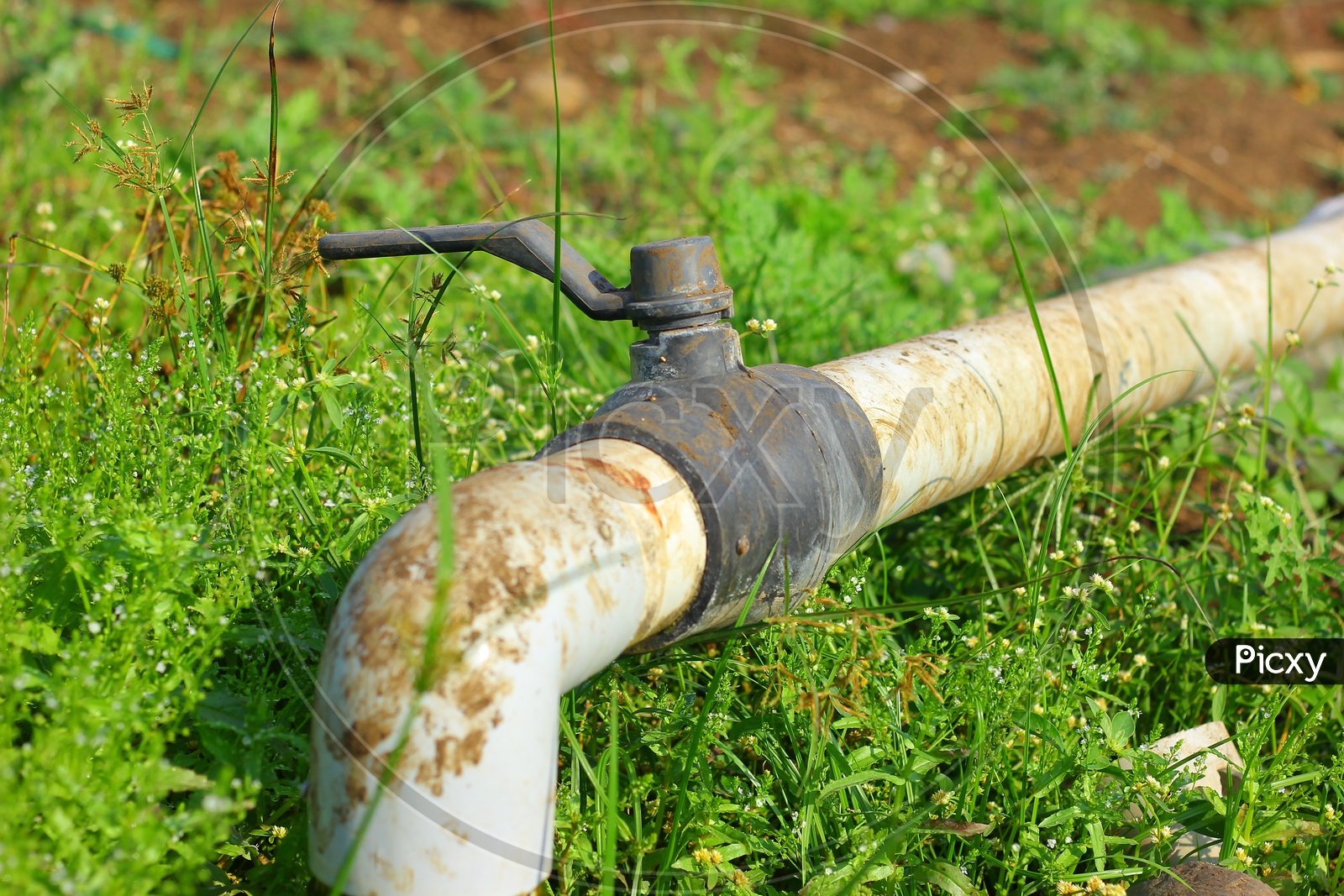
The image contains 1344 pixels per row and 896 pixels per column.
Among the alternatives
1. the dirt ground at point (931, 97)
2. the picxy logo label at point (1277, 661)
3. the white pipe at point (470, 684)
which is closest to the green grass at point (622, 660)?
the picxy logo label at point (1277, 661)

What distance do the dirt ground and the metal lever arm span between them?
10.1ft

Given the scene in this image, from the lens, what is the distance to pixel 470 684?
3.81 feet

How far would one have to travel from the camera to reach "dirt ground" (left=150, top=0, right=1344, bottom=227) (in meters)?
4.85

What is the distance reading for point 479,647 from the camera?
1.17m

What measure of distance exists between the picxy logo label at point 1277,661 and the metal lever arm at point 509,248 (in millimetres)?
1351

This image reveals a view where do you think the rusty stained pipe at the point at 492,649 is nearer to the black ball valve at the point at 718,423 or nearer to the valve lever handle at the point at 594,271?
the black ball valve at the point at 718,423

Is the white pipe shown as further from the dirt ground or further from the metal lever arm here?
the dirt ground

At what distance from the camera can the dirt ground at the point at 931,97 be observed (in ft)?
15.9

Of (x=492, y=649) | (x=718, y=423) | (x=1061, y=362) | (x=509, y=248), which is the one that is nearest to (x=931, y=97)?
(x=1061, y=362)

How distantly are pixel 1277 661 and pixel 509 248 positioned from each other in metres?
1.66

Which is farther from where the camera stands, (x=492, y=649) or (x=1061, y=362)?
(x=1061, y=362)

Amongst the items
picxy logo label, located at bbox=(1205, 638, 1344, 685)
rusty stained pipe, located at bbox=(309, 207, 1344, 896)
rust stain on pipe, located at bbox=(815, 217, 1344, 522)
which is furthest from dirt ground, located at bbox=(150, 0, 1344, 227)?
rusty stained pipe, located at bbox=(309, 207, 1344, 896)

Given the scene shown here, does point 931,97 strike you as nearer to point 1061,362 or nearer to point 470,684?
point 1061,362

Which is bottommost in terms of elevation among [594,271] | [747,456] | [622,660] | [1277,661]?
[1277,661]
